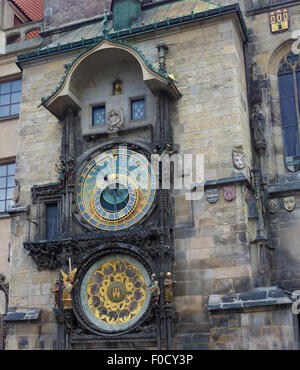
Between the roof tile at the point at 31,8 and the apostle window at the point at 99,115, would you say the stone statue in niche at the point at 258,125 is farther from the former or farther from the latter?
the roof tile at the point at 31,8

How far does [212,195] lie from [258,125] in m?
2.51

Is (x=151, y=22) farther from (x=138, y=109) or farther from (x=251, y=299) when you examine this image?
(x=251, y=299)

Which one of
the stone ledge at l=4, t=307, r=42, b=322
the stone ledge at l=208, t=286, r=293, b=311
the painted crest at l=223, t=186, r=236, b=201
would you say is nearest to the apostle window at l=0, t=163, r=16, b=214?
the stone ledge at l=4, t=307, r=42, b=322

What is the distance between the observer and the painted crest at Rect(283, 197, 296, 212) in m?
15.0

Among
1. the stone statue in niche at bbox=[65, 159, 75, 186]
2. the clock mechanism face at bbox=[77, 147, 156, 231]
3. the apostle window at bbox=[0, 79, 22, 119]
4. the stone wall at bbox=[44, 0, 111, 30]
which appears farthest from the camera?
the apostle window at bbox=[0, 79, 22, 119]

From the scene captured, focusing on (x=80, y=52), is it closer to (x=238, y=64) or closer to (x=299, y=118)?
(x=238, y=64)

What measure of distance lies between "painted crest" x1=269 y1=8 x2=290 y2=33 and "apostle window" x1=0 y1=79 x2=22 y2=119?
25.8 ft

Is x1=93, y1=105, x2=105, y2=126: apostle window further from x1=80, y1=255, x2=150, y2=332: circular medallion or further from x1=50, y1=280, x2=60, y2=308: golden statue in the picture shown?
x1=50, y1=280, x2=60, y2=308: golden statue

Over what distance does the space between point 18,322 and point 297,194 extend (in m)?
7.28

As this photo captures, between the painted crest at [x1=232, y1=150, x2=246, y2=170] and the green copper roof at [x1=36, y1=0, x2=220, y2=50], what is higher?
the green copper roof at [x1=36, y1=0, x2=220, y2=50]

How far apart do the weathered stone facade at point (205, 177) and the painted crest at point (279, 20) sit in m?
0.15

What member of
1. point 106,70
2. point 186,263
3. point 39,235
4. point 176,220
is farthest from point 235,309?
point 106,70

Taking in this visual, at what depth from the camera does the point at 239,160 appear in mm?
14375

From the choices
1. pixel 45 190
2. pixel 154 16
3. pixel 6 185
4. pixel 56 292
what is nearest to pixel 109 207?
pixel 45 190
